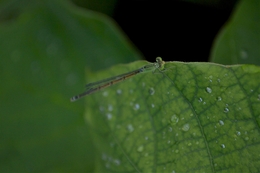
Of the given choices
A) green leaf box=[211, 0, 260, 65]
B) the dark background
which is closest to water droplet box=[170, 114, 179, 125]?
green leaf box=[211, 0, 260, 65]

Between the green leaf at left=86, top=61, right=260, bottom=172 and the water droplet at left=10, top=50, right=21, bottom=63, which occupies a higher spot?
the water droplet at left=10, top=50, right=21, bottom=63

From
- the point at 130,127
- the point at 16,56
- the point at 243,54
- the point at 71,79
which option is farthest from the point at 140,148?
the point at 16,56

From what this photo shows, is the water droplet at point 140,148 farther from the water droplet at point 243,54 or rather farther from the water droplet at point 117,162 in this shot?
the water droplet at point 243,54

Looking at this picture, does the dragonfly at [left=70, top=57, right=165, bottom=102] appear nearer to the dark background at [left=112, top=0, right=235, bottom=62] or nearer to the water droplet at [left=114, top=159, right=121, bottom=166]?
the water droplet at [left=114, top=159, right=121, bottom=166]

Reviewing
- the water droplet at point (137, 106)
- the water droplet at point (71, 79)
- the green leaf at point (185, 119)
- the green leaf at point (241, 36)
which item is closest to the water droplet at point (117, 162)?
the green leaf at point (185, 119)

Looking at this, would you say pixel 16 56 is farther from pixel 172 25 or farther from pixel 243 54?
pixel 243 54

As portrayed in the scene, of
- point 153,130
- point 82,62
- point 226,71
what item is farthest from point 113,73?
point 82,62

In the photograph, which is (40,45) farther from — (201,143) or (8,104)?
(201,143)
